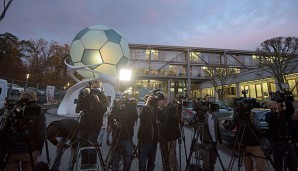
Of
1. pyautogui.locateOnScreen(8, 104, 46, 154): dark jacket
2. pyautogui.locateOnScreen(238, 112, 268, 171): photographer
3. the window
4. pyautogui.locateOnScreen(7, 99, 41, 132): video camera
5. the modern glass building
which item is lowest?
pyautogui.locateOnScreen(238, 112, 268, 171): photographer

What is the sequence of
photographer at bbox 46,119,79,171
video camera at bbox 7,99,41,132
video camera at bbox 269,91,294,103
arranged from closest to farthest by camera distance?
1. video camera at bbox 7,99,41,132
2. photographer at bbox 46,119,79,171
3. video camera at bbox 269,91,294,103

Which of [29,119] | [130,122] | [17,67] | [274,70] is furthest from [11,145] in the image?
[17,67]

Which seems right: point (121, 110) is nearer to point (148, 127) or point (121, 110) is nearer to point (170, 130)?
point (148, 127)

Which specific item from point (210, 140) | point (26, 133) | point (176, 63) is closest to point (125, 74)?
point (210, 140)

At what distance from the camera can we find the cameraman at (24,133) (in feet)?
8.51

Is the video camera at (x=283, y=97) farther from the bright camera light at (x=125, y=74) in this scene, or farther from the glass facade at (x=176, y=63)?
the glass facade at (x=176, y=63)

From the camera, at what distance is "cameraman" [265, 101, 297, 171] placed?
3.86 meters

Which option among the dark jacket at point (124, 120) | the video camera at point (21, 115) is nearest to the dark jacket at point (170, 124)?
the dark jacket at point (124, 120)

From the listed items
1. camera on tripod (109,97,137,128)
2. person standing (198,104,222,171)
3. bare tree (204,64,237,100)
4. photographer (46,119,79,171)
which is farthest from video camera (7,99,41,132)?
bare tree (204,64,237,100)

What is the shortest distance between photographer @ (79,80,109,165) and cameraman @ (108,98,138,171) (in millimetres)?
354

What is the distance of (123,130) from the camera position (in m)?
3.93

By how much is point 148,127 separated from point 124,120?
565mm

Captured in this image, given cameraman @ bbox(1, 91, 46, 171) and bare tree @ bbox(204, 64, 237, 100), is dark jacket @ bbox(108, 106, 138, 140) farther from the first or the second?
bare tree @ bbox(204, 64, 237, 100)

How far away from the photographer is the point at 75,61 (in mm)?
11055
